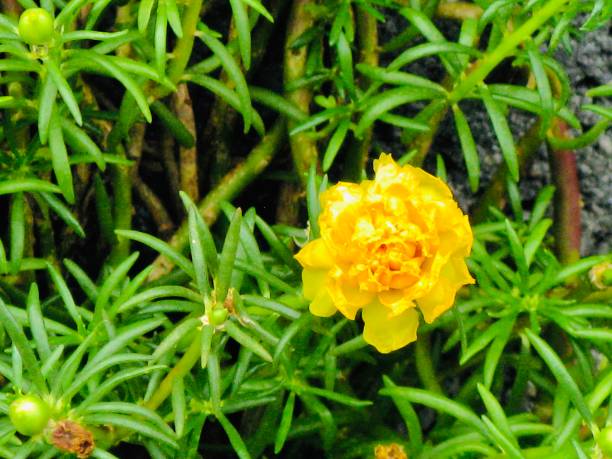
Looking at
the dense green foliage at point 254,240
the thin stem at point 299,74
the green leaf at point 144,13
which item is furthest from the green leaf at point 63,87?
the thin stem at point 299,74

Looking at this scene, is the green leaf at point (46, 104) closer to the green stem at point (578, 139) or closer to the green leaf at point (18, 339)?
the green leaf at point (18, 339)

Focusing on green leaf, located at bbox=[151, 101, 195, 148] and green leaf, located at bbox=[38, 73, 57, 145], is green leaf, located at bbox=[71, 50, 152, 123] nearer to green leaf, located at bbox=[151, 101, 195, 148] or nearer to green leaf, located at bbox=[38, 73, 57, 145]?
green leaf, located at bbox=[38, 73, 57, 145]

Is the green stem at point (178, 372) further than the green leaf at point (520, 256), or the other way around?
the green leaf at point (520, 256)

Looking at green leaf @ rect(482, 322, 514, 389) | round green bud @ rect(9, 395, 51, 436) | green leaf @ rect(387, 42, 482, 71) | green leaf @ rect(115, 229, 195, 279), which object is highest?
green leaf @ rect(387, 42, 482, 71)

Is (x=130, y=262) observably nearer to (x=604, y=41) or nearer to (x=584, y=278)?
(x=584, y=278)

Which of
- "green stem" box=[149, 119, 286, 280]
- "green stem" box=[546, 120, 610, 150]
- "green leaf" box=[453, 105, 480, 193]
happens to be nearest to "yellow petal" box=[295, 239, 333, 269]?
"green leaf" box=[453, 105, 480, 193]

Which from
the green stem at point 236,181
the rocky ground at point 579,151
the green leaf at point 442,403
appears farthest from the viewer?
the rocky ground at point 579,151
